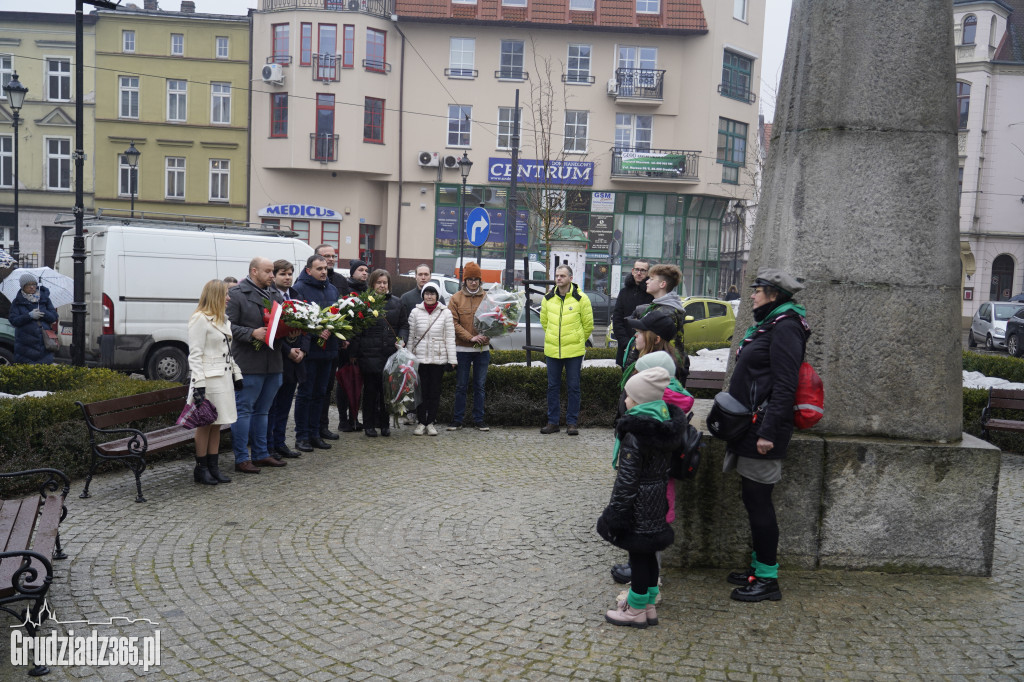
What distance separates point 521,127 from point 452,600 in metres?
35.5

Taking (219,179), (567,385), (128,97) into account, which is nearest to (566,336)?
(567,385)

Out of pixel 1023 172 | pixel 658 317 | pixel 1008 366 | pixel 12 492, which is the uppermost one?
pixel 1023 172

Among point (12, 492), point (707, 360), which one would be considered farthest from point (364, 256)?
point (12, 492)

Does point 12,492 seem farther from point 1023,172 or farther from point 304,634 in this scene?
point 1023,172

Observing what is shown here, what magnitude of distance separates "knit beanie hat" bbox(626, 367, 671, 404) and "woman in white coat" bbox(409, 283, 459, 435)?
5722 millimetres

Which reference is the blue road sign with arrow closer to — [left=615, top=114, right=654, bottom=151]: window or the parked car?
the parked car

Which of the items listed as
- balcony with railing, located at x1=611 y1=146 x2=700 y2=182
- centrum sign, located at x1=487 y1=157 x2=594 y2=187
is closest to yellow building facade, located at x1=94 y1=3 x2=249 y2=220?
centrum sign, located at x1=487 y1=157 x2=594 y2=187

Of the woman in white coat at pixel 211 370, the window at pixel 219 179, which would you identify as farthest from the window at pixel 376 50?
the woman in white coat at pixel 211 370

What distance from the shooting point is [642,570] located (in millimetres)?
4797

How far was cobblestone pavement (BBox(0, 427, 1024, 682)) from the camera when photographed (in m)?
4.38

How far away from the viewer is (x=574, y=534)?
6492mm

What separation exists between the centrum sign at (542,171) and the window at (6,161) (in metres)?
23.6

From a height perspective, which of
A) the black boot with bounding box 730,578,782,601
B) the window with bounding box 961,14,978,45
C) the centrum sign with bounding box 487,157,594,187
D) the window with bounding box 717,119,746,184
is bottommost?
the black boot with bounding box 730,578,782,601

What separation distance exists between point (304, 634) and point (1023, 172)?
52679 mm
